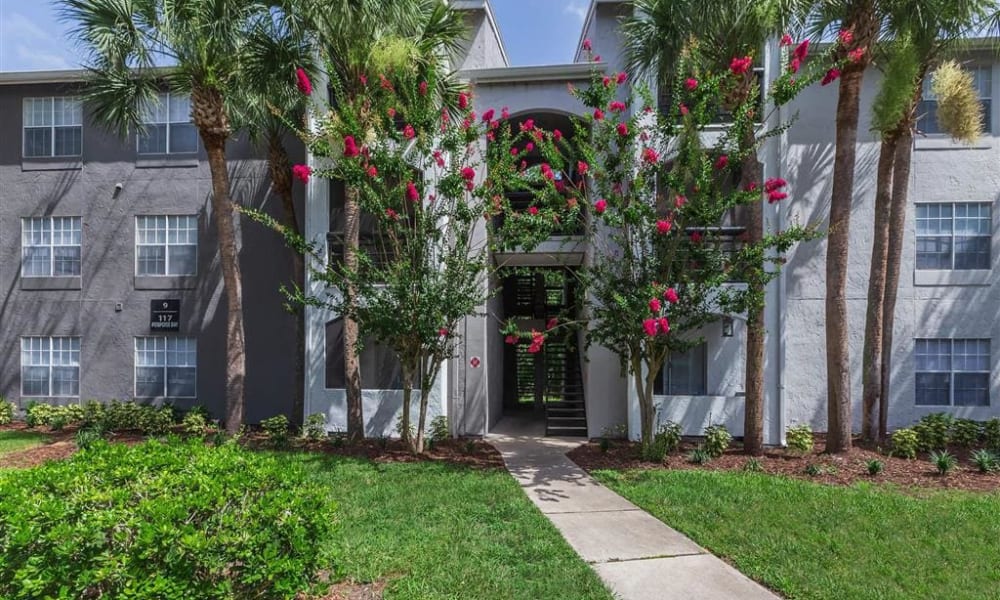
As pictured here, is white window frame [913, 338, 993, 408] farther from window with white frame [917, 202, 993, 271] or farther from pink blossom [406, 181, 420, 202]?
pink blossom [406, 181, 420, 202]

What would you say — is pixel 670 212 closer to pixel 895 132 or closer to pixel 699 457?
pixel 699 457

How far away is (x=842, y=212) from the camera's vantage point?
9.90 metres

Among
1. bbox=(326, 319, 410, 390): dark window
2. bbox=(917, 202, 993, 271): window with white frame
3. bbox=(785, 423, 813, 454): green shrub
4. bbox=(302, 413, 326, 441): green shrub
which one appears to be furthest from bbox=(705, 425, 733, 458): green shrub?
bbox=(326, 319, 410, 390): dark window

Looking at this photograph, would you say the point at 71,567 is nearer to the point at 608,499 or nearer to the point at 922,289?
the point at 608,499

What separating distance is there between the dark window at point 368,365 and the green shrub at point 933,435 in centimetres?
1023

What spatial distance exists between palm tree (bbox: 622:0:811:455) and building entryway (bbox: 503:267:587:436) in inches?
167

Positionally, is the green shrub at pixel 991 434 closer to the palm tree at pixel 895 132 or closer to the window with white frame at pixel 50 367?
the palm tree at pixel 895 132

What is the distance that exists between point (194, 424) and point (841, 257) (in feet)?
43.3

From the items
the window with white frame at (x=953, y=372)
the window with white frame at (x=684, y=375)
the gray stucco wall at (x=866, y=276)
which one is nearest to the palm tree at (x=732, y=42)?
the window with white frame at (x=684, y=375)

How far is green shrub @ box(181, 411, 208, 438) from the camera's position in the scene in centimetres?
1264

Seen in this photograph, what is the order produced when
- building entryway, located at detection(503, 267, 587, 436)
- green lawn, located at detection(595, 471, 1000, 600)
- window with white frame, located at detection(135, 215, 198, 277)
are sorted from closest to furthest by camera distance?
green lawn, located at detection(595, 471, 1000, 600) → building entryway, located at detection(503, 267, 587, 436) → window with white frame, located at detection(135, 215, 198, 277)

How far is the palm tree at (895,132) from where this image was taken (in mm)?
9562

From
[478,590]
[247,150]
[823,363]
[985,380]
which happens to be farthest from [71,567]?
[985,380]

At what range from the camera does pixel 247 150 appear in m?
14.3
